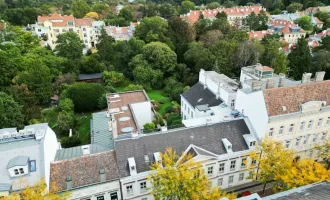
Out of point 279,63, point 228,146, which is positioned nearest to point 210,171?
point 228,146

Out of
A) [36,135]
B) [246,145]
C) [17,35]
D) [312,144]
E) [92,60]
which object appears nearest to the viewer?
[36,135]

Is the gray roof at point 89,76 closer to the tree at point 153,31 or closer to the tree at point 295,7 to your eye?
the tree at point 153,31

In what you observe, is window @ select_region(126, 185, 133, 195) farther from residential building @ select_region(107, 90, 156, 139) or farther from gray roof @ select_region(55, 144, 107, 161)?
residential building @ select_region(107, 90, 156, 139)

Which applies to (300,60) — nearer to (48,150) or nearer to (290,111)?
(290,111)

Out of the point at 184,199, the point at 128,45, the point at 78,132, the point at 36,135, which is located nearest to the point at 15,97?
→ the point at 78,132

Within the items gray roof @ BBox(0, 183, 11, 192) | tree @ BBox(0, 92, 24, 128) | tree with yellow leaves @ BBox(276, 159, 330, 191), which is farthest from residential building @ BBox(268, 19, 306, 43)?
gray roof @ BBox(0, 183, 11, 192)

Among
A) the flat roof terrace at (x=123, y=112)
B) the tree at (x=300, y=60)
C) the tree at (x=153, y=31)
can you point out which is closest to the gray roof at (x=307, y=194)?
the flat roof terrace at (x=123, y=112)

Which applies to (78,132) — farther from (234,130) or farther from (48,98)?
(234,130)
